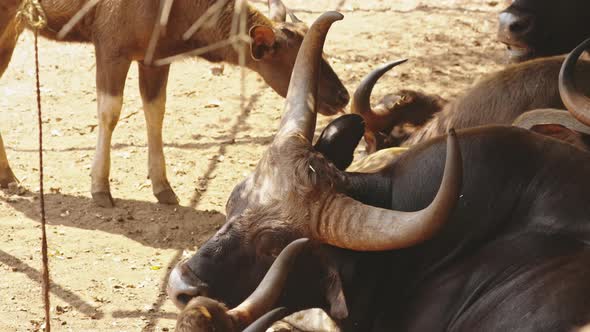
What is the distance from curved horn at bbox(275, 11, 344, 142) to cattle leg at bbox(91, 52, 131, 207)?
297cm

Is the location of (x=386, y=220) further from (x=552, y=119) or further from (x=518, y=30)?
(x=518, y=30)

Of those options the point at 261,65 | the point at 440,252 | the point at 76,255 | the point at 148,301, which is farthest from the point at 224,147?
the point at 440,252

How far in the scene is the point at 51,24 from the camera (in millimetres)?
6832

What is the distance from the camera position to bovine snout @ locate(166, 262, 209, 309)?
3.66m

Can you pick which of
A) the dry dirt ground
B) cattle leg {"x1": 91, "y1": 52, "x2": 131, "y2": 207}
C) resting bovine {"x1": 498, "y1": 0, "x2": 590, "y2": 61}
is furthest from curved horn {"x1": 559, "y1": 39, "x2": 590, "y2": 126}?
cattle leg {"x1": 91, "y1": 52, "x2": 131, "y2": 207}

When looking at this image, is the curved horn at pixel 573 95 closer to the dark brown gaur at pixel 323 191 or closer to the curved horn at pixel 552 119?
the curved horn at pixel 552 119

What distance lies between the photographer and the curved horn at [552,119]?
175 inches

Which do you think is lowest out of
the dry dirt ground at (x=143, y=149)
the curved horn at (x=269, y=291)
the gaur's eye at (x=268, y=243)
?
the dry dirt ground at (x=143, y=149)

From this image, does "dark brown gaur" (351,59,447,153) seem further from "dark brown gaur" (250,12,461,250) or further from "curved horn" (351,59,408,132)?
"dark brown gaur" (250,12,461,250)

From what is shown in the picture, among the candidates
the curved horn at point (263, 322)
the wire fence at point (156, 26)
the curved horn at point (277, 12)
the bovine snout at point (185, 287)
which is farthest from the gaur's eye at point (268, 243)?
the curved horn at point (277, 12)

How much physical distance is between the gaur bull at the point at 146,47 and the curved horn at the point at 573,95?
9.67ft

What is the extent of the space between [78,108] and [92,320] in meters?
3.70

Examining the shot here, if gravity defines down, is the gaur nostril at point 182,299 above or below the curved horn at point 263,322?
below

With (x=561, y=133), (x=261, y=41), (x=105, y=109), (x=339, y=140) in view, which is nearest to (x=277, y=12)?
(x=261, y=41)
